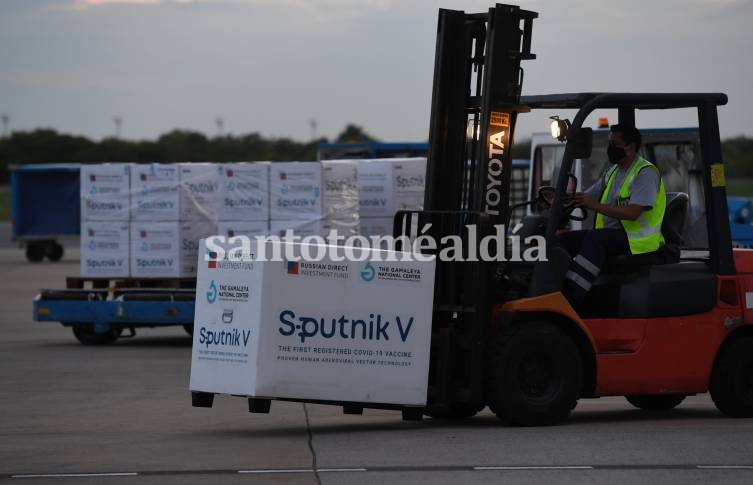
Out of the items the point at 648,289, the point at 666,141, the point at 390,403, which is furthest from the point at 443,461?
the point at 666,141

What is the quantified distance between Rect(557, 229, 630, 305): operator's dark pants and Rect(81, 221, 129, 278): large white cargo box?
868 cm

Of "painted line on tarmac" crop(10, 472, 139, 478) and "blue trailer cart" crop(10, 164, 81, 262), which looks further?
"blue trailer cart" crop(10, 164, 81, 262)

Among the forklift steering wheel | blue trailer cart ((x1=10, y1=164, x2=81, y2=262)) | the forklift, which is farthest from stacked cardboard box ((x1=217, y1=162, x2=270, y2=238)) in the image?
blue trailer cart ((x1=10, y1=164, x2=81, y2=262))

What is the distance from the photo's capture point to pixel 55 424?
10.2 meters

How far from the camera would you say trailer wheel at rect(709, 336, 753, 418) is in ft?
32.6

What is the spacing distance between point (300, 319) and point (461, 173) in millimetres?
1797

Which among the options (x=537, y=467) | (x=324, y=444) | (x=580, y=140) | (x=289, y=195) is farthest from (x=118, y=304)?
(x=537, y=467)

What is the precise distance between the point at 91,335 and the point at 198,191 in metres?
2.48

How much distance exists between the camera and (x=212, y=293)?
9352mm

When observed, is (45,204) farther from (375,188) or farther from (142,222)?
(375,188)

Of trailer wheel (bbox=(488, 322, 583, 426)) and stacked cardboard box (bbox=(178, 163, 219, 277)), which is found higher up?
stacked cardboard box (bbox=(178, 163, 219, 277))

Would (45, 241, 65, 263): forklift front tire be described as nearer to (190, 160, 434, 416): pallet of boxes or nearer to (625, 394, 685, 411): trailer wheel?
(625, 394, 685, 411): trailer wheel

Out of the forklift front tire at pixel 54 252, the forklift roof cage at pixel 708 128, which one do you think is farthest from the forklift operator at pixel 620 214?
the forklift front tire at pixel 54 252

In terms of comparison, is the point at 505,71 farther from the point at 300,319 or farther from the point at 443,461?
the point at 443,461
